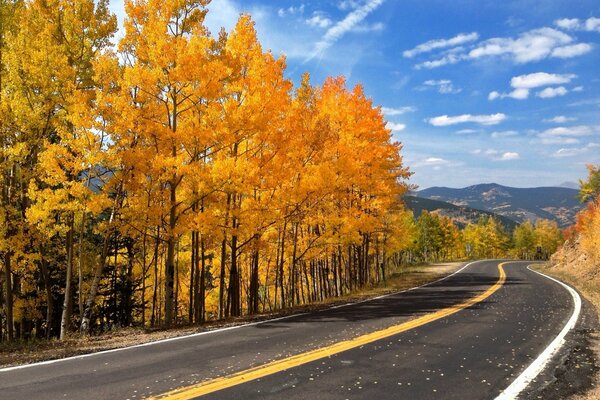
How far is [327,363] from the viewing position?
21.9 ft

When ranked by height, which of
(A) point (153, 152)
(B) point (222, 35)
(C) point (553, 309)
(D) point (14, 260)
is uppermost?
(B) point (222, 35)

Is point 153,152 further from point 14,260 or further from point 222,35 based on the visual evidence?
point 14,260

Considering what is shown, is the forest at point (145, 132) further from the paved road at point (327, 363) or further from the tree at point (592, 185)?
the tree at point (592, 185)

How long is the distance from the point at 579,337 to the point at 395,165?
15290mm

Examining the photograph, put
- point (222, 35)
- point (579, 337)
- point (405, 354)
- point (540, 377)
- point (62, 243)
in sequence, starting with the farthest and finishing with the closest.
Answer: point (62, 243)
point (222, 35)
point (579, 337)
point (405, 354)
point (540, 377)

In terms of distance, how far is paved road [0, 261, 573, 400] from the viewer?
5.42 m

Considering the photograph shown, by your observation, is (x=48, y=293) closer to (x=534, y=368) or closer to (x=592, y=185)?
(x=534, y=368)

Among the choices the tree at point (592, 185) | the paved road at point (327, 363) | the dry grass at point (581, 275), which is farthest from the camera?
the tree at point (592, 185)

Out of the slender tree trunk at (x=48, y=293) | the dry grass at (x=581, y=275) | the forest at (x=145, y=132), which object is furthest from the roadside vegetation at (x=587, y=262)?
the slender tree trunk at (x=48, y=293)

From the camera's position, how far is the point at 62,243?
60.7 ft

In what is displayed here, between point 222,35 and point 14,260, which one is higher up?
point 222,35

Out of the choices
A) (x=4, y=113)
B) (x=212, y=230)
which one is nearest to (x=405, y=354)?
(x=212, y=230)

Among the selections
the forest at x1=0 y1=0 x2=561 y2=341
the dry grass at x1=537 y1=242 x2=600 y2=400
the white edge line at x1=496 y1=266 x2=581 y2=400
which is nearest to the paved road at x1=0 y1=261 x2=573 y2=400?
the white edge line at x1=496 y1=266 x2=581 y2=400

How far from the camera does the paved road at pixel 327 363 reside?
5422mm
